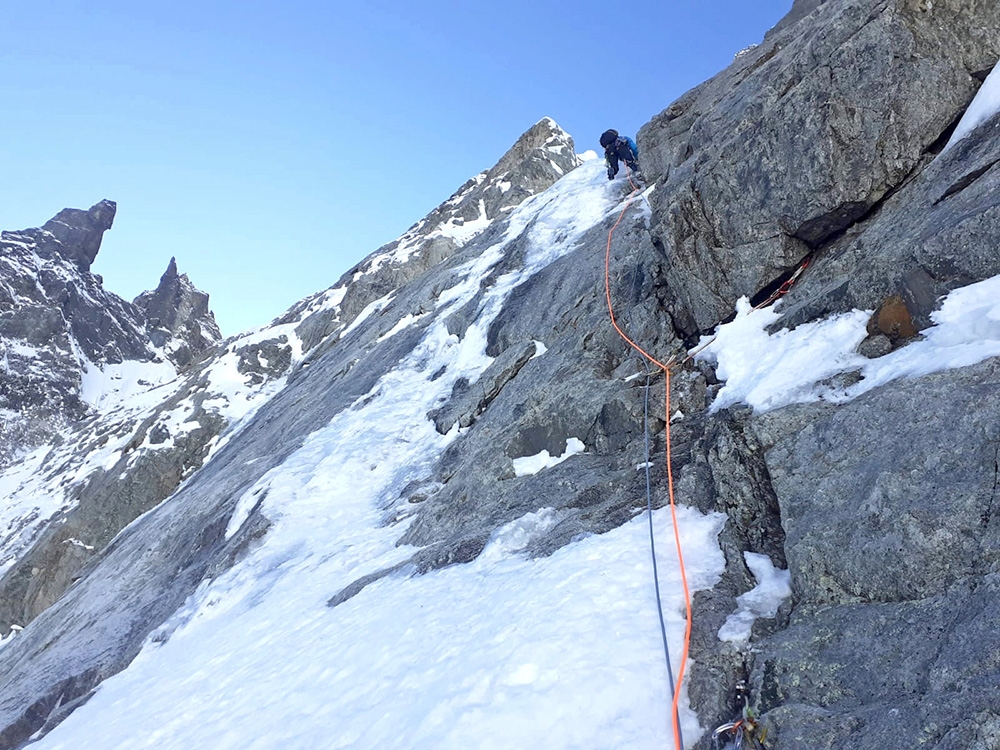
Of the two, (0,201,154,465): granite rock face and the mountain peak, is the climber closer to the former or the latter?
(0,201,154,465): granite rock face

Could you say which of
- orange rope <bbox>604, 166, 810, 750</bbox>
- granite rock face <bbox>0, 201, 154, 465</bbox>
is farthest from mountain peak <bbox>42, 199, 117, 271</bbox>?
orange rope <bbox>604, 166, 810, 750</bbox>

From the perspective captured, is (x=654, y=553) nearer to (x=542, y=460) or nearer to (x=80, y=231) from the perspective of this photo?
(x=542, y=460)

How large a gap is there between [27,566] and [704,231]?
40.7 metres

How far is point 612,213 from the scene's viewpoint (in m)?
22.5

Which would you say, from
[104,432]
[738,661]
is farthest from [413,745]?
[104,432]

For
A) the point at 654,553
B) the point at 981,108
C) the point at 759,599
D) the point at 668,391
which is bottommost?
the point at 759,599

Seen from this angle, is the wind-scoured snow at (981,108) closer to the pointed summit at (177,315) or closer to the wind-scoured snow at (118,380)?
the wind-scoured snow at (118,380)

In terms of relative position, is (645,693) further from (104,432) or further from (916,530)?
(104,432)

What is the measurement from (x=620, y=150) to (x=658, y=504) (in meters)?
20.9

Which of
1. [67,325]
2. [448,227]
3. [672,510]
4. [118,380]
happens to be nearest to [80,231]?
[67,325]

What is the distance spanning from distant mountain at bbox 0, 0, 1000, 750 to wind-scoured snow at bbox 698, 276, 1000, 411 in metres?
0.08

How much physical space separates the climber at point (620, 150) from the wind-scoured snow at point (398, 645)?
52.0 ft

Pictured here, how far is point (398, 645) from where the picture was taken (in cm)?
808

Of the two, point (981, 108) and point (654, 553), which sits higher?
point (981, 108)
